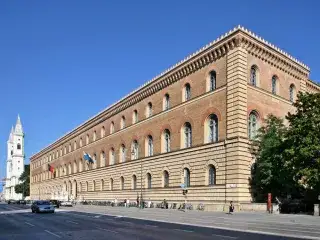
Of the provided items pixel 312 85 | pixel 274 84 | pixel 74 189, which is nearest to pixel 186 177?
pixel 274 84

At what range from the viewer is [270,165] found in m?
36.8

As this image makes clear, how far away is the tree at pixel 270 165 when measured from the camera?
36.1 metres

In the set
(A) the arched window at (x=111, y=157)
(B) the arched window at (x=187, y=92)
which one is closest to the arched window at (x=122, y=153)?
(A) the arched window at (x=111, y=157)

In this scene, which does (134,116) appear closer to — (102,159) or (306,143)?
(102,159)

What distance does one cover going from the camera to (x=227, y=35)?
41125 millimetres

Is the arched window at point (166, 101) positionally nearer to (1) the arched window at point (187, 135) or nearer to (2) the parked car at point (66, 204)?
(1) the arched window at point (187, 135)

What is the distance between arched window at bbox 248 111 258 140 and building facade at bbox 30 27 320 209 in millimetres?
103

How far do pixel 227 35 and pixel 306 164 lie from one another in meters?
15.3

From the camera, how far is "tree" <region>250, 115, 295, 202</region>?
1420 inches

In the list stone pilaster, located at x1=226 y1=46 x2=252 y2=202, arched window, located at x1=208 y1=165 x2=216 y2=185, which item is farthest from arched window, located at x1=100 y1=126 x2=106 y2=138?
stone pilaster, located at x1=226 y1=46 x2=252 y2=202

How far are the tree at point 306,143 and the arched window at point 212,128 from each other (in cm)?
896

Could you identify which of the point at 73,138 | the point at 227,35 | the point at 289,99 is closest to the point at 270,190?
the point at 289,99

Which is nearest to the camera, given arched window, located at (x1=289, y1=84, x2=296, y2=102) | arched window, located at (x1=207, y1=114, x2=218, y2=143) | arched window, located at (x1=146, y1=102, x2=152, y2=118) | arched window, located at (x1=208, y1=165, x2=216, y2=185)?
arched window, located at (x1=208, y1=165, x2=216, y2=185)

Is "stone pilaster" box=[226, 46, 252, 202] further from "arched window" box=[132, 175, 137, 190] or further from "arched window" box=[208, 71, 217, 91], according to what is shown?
"arched window" box=[132, 175, 137, 190]
